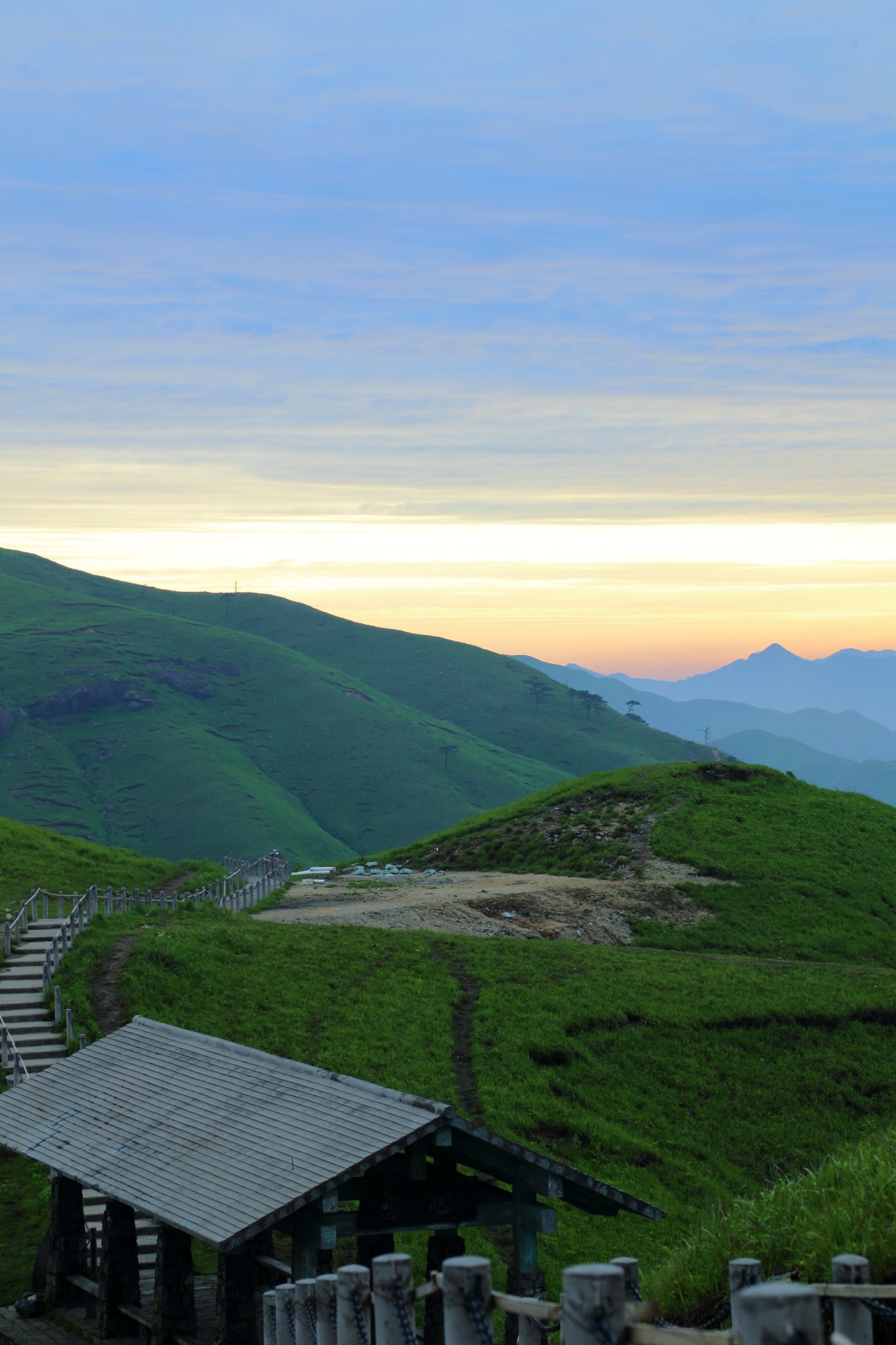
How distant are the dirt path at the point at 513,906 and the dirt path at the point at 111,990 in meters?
11.7

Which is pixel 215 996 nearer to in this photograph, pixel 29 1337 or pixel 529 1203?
pixel 29 1337

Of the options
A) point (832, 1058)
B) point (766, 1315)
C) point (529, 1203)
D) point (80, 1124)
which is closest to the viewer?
point (766, 1315)

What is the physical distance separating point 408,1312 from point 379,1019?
2737cm

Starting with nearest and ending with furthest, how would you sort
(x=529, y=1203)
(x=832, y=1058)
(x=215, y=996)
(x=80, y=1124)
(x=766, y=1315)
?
(x=766, y=1315) < (x=529, y=1203) < (x=80, y=1124) < (x=215, y=996) < (x=832, y=1058)

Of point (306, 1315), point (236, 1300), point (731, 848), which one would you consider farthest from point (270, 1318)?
point (731, 848)

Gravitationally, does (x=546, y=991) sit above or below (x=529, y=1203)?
below

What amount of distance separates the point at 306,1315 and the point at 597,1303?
4143 mm

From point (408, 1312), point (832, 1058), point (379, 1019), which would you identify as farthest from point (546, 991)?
point (408, 1312)

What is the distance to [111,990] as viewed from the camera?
3272 centimetres

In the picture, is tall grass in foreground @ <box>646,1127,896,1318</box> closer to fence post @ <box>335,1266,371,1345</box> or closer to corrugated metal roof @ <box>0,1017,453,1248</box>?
fence post @ <box>335,1266,371,1345</box>

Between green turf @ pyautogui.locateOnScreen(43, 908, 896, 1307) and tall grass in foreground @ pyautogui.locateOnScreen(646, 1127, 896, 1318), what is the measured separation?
556 inches

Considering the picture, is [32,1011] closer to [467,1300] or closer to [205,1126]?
[205,1126]

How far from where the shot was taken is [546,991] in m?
38.3

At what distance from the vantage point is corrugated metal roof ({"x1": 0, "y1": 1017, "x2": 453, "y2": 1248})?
1266cm
